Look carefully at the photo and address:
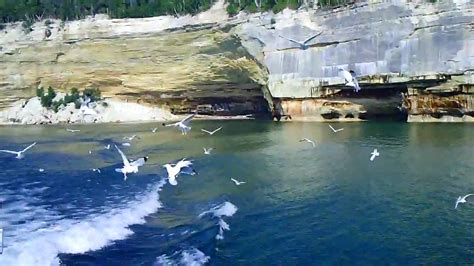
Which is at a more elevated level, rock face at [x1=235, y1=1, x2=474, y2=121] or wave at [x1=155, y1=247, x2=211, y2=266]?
rock face at [x1=235, y1=1, x2=474, y2=121]

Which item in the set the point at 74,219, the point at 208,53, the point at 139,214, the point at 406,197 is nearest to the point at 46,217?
the point at 74,219

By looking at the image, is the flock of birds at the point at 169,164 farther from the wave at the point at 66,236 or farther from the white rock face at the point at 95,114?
the white rock face at the point at 95,114

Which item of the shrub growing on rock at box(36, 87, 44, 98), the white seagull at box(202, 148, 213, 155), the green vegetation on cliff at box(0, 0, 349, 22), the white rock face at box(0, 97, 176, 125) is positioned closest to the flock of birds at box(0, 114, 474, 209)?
the white seagull at box(202, 148, 213, 155)

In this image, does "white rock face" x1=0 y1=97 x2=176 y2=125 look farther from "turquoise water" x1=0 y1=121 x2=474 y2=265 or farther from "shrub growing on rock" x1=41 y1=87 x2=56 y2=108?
"turquoise water" x1=0 y1=121 x2=474 y2=265

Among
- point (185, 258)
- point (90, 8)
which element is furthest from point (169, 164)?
point (90, 8)

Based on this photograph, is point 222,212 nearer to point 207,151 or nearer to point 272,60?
point 207,151
